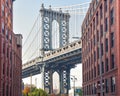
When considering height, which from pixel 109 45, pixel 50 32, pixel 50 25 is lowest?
pixel 109 45

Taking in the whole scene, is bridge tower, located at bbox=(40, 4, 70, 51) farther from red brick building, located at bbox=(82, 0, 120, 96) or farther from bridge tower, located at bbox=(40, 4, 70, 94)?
red brick building, located at bbox=(82, 0, 120, 96)

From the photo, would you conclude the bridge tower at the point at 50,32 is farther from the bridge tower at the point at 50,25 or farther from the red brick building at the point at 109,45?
the red brick building at the point at 109,45

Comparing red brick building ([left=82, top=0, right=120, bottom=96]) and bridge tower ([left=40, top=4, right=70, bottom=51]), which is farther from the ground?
bridge tower ([left=40, top=4, right=70, bottom=51])

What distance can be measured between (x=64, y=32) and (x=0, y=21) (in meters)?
101

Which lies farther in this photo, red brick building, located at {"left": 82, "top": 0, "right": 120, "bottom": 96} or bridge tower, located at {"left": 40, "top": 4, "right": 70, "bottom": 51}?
bridge tower, located at {"left": 40, "top": 4, "right": 70, "bottom": 51}

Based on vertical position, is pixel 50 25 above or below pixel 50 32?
above

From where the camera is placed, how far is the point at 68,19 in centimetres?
15738

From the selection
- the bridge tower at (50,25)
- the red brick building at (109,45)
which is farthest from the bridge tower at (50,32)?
the red brick building at (109,45)

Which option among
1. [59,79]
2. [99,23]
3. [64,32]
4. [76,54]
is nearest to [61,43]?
[64,32]

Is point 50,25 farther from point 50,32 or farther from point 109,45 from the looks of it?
point 109,45

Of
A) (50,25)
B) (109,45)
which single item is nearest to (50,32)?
(50,25)

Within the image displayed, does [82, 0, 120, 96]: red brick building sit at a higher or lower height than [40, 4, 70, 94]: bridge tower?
lower

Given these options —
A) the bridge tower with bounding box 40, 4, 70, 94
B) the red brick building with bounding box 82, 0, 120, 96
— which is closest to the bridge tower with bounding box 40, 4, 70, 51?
the bridge tower with bounding box 40, 4, 70, 94

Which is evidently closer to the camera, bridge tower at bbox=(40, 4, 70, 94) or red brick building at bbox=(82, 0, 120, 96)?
red brick building at bbox=(82, 0, 120, 96)
